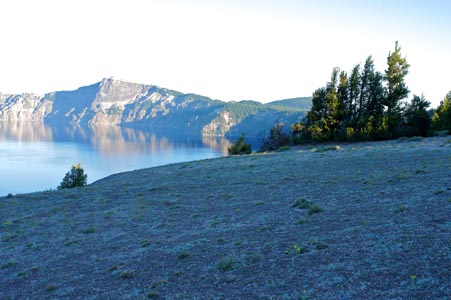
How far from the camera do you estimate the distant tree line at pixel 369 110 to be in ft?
151

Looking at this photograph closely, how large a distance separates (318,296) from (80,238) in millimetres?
10954

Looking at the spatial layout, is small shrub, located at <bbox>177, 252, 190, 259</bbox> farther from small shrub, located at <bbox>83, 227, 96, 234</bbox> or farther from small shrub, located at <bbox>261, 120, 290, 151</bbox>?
small shrub, located at <bbox>261, 120, 290, 151</bbox>

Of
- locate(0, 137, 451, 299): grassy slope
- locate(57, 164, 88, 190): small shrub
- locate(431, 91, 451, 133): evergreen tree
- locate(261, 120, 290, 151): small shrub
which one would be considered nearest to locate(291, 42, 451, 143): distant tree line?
locate(431, 91, 451, 133): evergreen tree

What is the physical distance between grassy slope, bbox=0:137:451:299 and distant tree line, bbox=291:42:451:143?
24.8 metres

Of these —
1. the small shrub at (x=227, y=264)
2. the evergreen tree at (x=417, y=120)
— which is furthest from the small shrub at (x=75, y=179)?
the small shrub at (x=227, y=264)

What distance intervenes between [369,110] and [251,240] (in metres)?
42.8

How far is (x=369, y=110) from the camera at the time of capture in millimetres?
49688

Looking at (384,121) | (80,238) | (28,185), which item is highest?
(384,121)

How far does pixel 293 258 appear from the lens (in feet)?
31.7

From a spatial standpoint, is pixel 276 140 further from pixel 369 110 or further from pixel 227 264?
pixel 227 264

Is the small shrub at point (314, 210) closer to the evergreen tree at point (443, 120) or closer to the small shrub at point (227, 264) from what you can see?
the small shrub at point (227, 264)

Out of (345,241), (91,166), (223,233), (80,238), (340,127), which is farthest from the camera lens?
(91,166)

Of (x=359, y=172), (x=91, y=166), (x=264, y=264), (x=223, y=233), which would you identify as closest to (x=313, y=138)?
(x=359, y=172)

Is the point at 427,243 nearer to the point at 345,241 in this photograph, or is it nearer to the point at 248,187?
the point at 345,241
